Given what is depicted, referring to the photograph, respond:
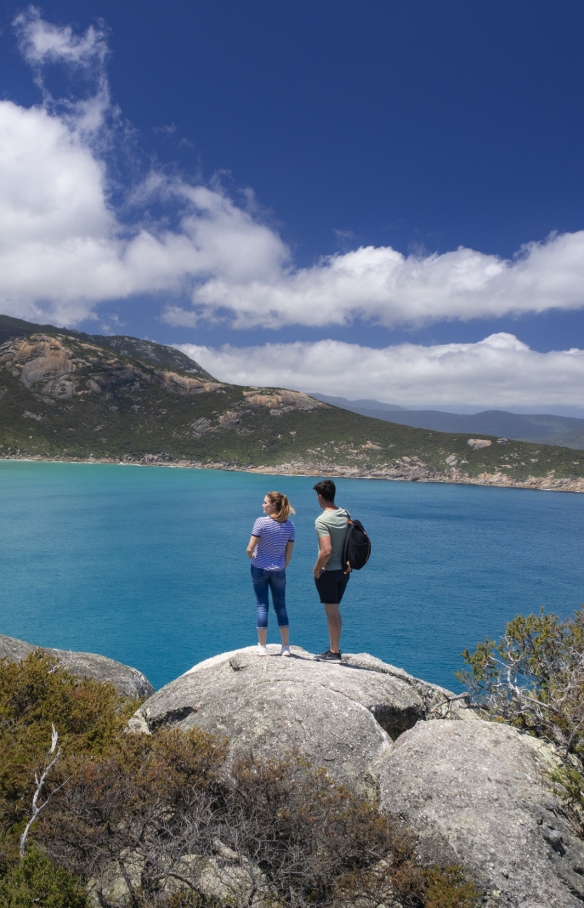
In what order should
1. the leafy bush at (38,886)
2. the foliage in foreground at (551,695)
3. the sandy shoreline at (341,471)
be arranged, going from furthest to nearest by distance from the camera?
the sandy shoreline at (341,471), the foliage in foreground at (551,695), the leafy bush at (38,886)

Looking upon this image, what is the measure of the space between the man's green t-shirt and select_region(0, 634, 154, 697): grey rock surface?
209 inches

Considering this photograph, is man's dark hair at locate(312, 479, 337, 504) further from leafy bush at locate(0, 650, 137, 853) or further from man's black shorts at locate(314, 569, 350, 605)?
leafy bush at locate(0, 650, 137, 853)

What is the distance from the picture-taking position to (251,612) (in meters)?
27.4

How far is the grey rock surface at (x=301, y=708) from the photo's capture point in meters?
5.51

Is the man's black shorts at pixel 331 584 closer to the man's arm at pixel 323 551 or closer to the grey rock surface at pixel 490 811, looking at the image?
the man's arm at pixel 323 551

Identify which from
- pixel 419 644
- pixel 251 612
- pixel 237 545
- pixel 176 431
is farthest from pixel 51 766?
pixel 176 431

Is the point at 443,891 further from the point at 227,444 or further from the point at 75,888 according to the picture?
the point at 227,444

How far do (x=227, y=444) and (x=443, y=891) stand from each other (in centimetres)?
15663

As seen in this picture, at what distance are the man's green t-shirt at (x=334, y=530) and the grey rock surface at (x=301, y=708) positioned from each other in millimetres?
1523

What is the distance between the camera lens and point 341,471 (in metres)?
143

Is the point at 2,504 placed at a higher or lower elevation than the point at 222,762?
lower

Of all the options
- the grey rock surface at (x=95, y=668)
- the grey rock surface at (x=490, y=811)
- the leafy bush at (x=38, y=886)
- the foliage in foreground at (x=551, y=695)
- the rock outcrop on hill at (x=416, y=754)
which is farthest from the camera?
the grey rock surface at (x=95, y=668)

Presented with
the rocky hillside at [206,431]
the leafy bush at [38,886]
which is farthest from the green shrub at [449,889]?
the rocky hillside at [206,431]

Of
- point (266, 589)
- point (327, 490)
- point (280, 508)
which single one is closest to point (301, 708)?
point (266, 589)
